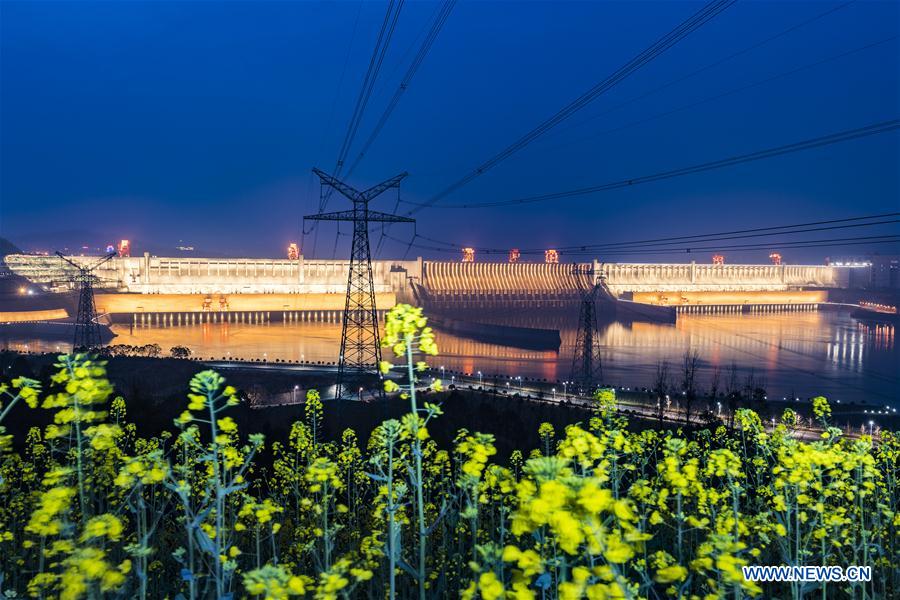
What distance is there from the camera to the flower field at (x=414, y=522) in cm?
209

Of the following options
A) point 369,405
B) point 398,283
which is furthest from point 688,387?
point 398,283

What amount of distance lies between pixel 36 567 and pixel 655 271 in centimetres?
10516

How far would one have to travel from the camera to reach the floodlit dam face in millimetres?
67375


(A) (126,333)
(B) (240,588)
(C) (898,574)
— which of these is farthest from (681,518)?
(A) (126,333)

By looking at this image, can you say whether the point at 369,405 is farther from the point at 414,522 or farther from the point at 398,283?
the point at 398,283

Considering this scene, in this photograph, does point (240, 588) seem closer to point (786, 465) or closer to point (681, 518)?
point (681, 518)

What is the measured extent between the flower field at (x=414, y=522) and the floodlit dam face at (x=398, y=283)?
51.0 m

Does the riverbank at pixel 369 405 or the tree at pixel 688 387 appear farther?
the tree at pixel 688 387

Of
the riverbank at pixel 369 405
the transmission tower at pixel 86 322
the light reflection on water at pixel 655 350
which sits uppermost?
the transmission tower at pixel 86 322

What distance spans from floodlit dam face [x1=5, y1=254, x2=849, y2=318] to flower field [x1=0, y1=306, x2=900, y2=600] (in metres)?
51.0

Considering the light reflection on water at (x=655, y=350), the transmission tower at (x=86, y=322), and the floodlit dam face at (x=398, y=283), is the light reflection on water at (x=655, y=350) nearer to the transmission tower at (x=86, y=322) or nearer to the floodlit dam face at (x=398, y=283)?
the transmission tower at (x=86, y=322)

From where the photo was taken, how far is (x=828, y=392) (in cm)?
3186

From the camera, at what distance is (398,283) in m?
78.2

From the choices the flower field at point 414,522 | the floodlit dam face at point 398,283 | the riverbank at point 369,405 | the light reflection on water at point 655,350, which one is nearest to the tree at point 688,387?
the riverbank at point 369,405
